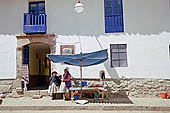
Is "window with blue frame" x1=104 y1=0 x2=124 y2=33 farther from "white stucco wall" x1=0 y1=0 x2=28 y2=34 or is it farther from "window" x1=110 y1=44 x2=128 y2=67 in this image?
"white stucco wall" x1=0 y1=0 x2=28 y2=34

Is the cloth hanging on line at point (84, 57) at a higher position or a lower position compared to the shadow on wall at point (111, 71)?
higher

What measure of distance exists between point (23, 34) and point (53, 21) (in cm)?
182

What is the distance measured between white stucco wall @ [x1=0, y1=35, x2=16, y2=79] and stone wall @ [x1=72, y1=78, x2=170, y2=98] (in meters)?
3.60

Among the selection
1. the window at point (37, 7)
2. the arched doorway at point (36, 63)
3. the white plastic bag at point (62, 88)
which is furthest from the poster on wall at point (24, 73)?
the window at point (37, 7)

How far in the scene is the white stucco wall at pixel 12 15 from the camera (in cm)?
975

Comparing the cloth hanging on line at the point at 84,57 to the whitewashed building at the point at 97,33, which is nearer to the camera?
the cloth hanging on line at the point at 84,57

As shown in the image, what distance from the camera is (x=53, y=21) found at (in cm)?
965

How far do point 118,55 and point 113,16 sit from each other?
7.15 feet

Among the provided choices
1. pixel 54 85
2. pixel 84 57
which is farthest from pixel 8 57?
pixel 84 57

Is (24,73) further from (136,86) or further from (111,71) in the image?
(136,86)

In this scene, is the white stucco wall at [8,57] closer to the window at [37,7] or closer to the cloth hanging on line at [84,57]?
the window at [37,7]

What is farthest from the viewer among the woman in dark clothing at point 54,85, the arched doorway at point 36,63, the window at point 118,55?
the arched doorway at point 36,63

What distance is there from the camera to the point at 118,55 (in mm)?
9422

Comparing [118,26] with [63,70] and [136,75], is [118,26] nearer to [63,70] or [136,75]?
[136,75]
